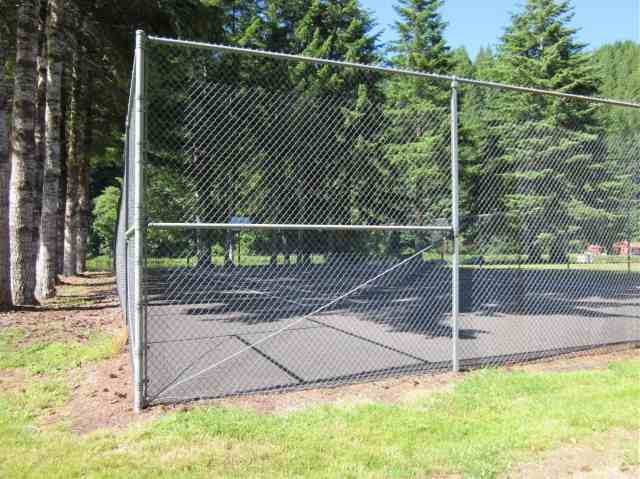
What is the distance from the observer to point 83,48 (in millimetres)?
13227

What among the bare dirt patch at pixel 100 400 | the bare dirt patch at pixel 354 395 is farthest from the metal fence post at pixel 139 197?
the bare dirt patch at pixel 354 395

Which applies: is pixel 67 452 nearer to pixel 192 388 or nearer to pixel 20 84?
pixel 192 388

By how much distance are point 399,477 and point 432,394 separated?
1587 mm

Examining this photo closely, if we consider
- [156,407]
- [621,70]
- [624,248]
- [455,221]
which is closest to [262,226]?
[156,407]

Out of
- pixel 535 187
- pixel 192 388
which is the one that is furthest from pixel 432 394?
pixel 535 187

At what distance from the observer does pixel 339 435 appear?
3.47 m

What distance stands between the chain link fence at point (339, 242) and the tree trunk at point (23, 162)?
199cm

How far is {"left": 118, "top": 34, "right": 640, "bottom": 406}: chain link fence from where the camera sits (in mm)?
4930

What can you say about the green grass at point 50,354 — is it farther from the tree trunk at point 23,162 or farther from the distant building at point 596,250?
the distant building at point 596,250

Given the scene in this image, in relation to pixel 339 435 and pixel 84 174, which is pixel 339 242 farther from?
pixel 339 435

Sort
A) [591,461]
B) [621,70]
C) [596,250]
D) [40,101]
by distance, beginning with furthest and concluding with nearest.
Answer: [621,70] < [40,101] < [596,250] < [591,461]

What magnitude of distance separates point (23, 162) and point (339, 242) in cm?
837

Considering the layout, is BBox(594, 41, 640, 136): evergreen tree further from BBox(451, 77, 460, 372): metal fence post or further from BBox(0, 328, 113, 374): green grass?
BBox(0, 328, 113, 374): green grass

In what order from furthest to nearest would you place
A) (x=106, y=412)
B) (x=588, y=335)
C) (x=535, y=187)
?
(x=535, y=187) → (x=588, y=335) → (x=106, y=412)
